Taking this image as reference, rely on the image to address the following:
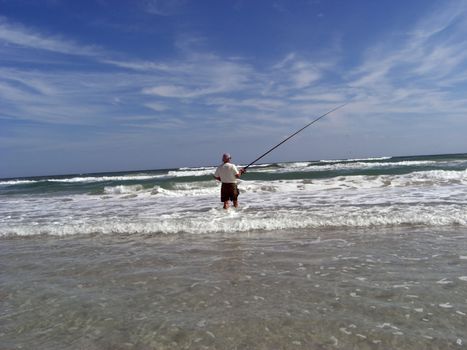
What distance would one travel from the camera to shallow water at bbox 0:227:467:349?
9.21 feet

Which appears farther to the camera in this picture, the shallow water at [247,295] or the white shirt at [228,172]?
the white shirt at [228,172]

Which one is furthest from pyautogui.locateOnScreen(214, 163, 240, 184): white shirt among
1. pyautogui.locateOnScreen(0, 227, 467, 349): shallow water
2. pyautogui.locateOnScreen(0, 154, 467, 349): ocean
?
pyautogui.locateOnScreen(0, 227, 467, 349): shallow water

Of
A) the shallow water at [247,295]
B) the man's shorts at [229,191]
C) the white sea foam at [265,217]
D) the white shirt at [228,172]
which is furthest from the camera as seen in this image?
the man's shorts at [229,191]

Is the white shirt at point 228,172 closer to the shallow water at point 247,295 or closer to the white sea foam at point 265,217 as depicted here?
the white sea foam at point 265,217

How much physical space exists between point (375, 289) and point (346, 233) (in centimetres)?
292

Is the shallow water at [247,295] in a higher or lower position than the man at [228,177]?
lower

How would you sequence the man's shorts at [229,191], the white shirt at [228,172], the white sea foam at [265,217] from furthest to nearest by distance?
the man's shorts at [229,191] → the white shirt at [228,172] → the white sea foam at [265,217]

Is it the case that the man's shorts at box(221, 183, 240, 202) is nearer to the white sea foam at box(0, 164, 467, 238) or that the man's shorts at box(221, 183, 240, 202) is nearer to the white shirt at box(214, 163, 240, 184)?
the white shirt at box(214, 163, 240, 184)

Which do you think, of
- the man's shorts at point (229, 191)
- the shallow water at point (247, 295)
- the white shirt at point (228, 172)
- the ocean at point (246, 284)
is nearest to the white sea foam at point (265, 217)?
the ocean at point (246, 284)

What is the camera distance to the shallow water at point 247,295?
9.21 ft

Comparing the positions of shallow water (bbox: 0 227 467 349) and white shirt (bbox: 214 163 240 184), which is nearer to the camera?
shallow water (bbox: 0 227 467 349)

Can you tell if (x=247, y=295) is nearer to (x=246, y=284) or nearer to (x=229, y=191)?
(x=246, y=284)

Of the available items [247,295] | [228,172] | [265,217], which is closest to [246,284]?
[247,295]

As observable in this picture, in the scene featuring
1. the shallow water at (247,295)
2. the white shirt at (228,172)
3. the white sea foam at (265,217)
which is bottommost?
the shallow water at (247,295)
